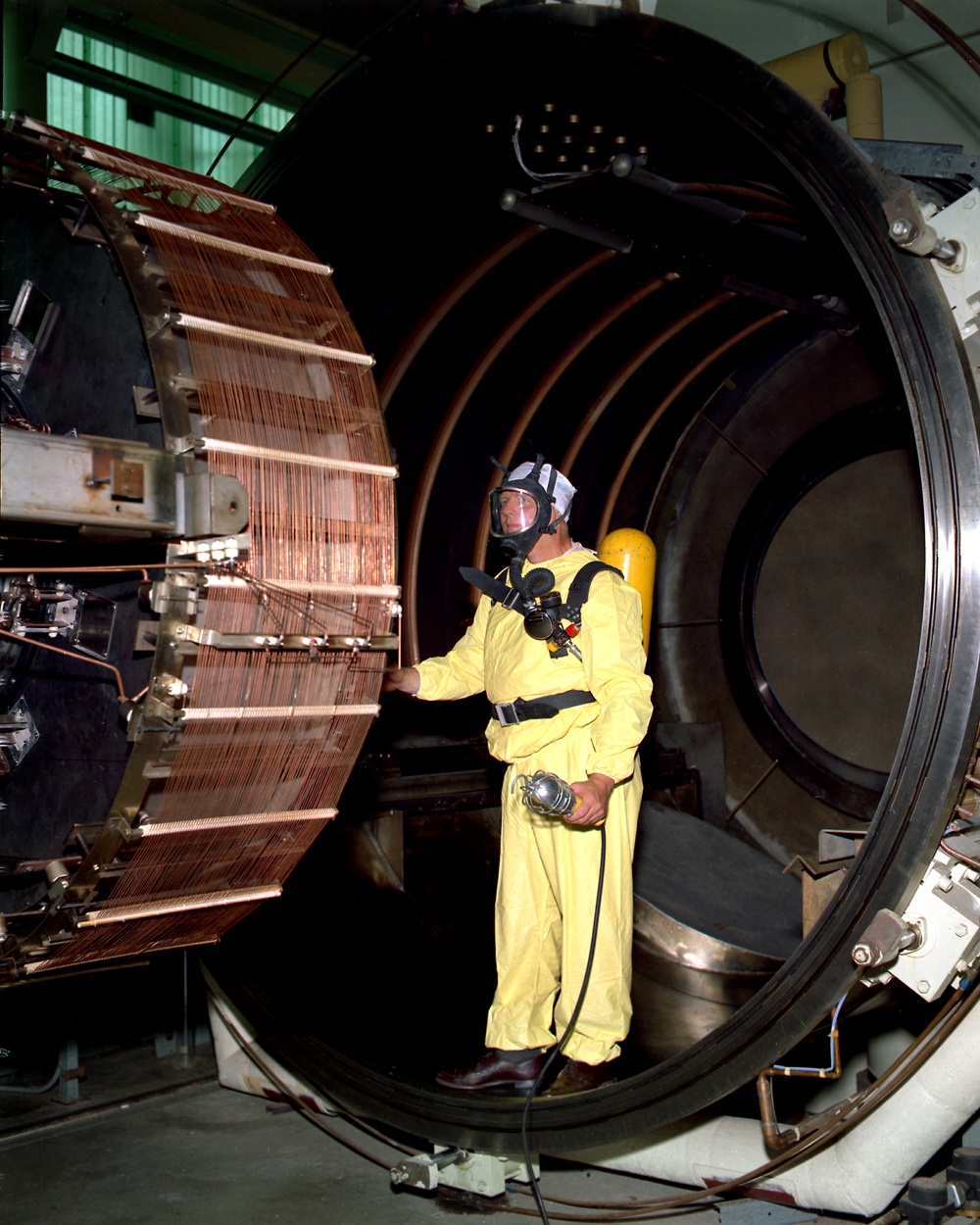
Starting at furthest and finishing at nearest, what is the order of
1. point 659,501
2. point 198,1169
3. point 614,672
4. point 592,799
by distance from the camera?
point 659,501 < point 198,1169 < point 614,672 < point 592,799

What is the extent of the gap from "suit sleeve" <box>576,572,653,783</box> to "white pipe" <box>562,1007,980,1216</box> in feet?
3.19

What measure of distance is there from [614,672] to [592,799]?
35cm

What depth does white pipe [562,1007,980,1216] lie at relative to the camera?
2.76 m

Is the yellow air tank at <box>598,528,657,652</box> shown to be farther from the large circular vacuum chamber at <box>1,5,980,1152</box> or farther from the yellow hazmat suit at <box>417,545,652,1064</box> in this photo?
the yellow hazmat suit at <box>417,545,652,1064</box>

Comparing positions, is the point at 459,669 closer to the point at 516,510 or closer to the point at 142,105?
the point at 516,510

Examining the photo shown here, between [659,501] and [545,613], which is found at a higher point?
[659,501]

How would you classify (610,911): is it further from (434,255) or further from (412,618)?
(434,255)

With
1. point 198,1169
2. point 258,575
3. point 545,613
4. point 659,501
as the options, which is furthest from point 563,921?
point 659,501

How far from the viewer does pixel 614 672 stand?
3.20 meters

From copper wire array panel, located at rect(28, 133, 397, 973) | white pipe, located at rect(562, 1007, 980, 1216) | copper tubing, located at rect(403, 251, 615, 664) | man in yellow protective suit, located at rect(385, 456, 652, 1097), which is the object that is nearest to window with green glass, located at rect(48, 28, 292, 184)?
copper tubing, located at rect(403, 251, 615, 664)

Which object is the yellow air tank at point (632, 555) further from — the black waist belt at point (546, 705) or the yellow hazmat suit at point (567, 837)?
the black waist belt at point (546, 705)

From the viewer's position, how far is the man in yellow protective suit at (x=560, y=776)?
3.29m

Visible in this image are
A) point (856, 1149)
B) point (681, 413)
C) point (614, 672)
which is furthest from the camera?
point (681, 413)

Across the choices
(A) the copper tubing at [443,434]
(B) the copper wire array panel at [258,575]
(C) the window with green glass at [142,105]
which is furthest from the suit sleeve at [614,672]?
(C) the window with green glass at [142,105]
